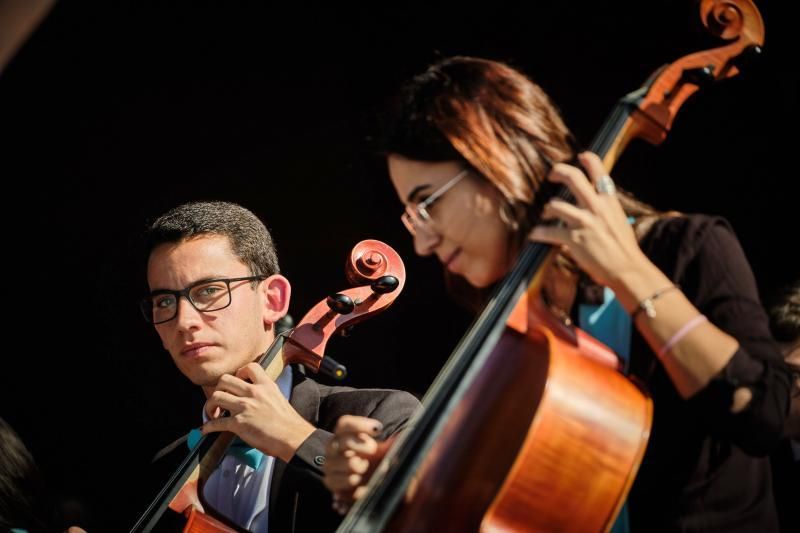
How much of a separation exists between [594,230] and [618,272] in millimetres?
74

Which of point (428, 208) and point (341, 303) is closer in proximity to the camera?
point (428, 208)

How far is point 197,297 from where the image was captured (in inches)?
76.5

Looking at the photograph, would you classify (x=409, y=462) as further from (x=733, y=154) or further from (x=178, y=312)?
(x=733, y=154)

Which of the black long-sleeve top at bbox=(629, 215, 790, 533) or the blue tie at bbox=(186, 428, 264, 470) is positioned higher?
the black long-sleeve top at bbox=(629, 215, 790, 533)

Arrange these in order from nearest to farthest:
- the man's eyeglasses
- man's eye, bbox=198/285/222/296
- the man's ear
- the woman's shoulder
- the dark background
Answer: the woman's shoulder → the man's eyeglasses → man's eye, bbox=198/285/222/296 → the man's ear → the dark background

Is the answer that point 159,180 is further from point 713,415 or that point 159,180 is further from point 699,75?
point 713,415

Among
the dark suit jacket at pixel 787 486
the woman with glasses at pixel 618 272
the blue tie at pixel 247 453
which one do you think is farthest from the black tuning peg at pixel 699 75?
the blue tie at pixel 247 453

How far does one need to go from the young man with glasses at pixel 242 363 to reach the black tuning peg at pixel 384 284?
259 millimetres

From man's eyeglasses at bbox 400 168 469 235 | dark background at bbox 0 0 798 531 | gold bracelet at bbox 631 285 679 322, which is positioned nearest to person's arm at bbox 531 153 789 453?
gold bracelet at bbox 631 285 679 322

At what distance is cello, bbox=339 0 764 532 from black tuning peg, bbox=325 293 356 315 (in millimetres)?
577

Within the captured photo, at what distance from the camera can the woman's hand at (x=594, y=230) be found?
1125mm

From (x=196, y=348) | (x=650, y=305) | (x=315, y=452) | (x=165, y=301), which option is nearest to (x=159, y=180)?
(x=165, y=301)

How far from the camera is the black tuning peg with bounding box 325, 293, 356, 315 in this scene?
1788 millimetres

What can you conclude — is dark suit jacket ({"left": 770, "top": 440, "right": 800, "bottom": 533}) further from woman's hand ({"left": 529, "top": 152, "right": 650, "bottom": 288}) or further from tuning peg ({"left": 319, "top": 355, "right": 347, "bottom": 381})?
tuning peg ({"left": 319, "top": 355, "right": 347, "bottom": 381})
